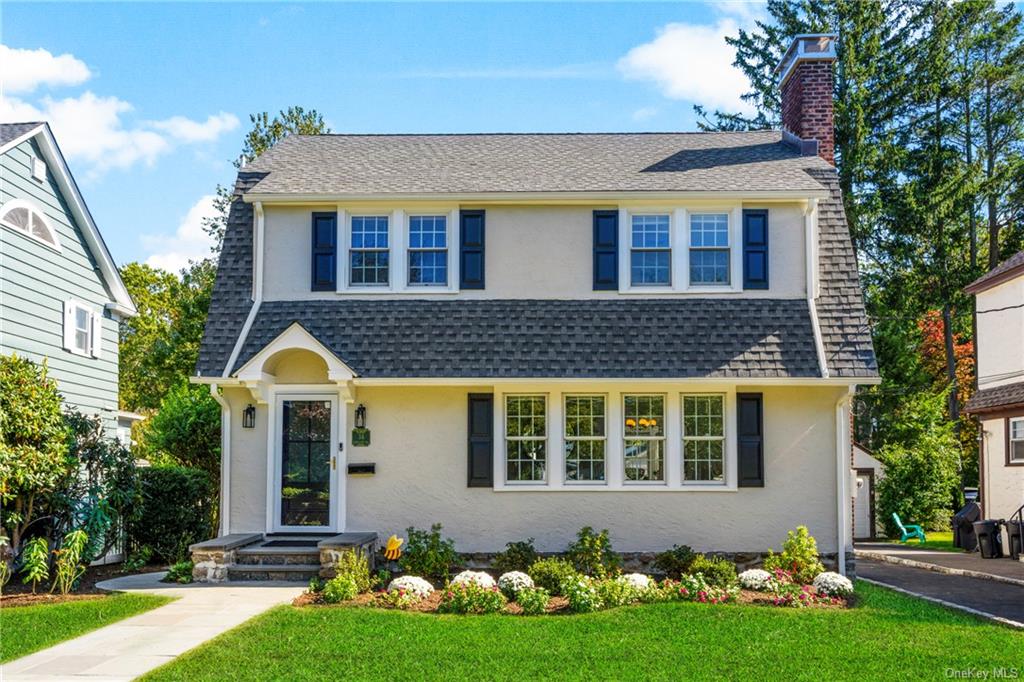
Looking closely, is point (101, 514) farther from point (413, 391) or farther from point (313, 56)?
point (313, 56)

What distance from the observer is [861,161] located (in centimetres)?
2747

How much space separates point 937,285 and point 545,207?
19.8 metres

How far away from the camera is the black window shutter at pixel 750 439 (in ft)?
43.2

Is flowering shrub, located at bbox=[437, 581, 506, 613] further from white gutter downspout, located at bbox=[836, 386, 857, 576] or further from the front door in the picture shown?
white gutter downspout, located at bbox=[836, 386, 857, 576]

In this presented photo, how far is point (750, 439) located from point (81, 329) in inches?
465

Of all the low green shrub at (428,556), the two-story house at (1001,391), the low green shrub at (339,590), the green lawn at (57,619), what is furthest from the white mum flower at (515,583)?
the two-story house at (1001,391)

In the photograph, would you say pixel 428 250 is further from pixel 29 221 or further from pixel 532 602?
pixel 29 221

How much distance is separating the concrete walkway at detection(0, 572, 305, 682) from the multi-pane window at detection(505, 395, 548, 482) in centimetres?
340

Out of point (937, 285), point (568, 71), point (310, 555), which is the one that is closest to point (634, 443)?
point (310, 555)

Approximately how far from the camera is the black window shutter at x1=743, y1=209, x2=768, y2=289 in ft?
45.6

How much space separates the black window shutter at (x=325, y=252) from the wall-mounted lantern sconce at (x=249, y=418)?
199cm

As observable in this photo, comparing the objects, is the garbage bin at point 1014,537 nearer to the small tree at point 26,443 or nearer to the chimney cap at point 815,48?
the chimney cap at point 815,48

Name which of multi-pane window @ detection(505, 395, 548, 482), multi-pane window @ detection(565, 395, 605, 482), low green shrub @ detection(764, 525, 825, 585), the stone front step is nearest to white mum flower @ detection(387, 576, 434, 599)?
the stone front step

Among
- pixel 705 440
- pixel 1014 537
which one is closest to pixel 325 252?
pixel 705 440
